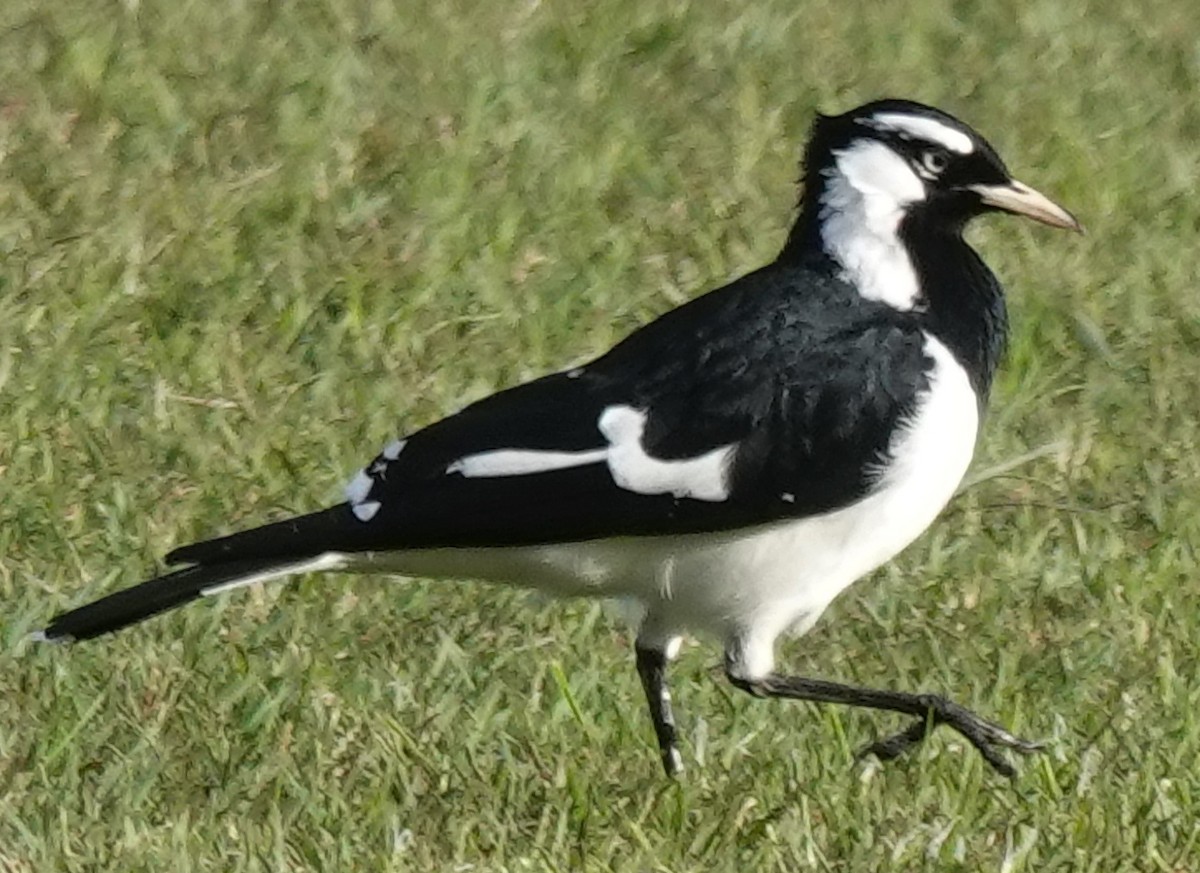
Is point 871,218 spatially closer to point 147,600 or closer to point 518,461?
point 518,461

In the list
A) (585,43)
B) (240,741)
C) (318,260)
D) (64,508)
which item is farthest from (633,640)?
(585,43)

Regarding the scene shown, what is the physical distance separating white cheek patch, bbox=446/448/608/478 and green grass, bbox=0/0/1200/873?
442mm

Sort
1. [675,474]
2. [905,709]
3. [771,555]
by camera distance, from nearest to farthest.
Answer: [675,474]
[771,555]
[905,709]

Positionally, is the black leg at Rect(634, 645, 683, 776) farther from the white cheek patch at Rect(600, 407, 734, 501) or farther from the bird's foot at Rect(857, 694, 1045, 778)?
the white cheek patch at Rect(600, 407, 734, 501)

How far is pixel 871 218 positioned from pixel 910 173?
103 millimetres

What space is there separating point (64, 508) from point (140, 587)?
1.14 meters

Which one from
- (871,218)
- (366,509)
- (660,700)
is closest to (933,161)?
(871,218)

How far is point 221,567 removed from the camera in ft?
14.5

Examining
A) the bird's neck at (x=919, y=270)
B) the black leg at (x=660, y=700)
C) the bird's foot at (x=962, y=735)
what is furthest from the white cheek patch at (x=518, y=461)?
the bird's foot at (x=962, y=735)

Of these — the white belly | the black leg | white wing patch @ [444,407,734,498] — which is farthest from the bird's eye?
the black leg

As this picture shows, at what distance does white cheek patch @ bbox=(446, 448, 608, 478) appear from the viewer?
443cm

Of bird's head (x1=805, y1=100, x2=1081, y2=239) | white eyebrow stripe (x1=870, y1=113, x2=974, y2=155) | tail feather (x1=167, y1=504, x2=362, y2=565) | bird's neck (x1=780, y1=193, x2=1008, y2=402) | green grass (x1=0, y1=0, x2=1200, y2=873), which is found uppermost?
white eyebrow stripe (x1=870, y1=113, x2=974, y2=155)

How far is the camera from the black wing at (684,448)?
4406 mm

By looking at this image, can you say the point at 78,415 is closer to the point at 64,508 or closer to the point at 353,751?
the point at 64,508
